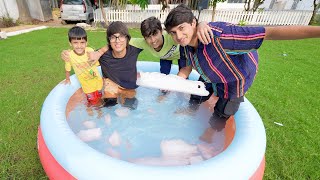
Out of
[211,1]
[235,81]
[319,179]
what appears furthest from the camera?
[211,1]

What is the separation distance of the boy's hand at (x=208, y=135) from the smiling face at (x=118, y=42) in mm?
1463

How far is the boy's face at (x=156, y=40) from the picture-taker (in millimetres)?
2490

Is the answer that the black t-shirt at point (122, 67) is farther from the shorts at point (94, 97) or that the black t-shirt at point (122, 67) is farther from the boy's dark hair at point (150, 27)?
the boy's dark hair at point (150, 27)

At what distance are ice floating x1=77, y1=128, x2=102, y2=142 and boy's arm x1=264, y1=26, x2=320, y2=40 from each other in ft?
6.62

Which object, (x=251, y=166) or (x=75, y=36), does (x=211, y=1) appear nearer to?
(x=75, y=36)

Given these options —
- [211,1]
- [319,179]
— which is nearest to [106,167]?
[319,179]

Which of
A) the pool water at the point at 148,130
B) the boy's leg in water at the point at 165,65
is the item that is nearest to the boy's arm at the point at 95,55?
the pool water at the point at 148,130

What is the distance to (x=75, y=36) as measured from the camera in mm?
2580

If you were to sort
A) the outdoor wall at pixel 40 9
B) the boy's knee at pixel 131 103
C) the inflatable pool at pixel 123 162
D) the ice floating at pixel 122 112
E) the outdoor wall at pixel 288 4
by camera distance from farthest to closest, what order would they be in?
the outdoor wall at pixel 288 4 → the outdoor wall at pixel 40 9 → the boy's knee at pixel 131 103 → the ice floating at pixel 122 112 → the inflatable pool at pixel 123 162

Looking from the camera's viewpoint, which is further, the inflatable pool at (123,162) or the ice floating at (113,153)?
the ice floating at (113,153)

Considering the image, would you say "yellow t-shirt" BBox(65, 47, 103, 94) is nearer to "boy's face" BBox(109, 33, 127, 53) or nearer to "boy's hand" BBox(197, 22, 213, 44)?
"boy's face" BBox(109, 33, 127, 53)

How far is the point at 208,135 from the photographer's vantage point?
2738mm

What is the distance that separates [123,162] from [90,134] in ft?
3.60

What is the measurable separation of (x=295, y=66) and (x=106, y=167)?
227 inches
